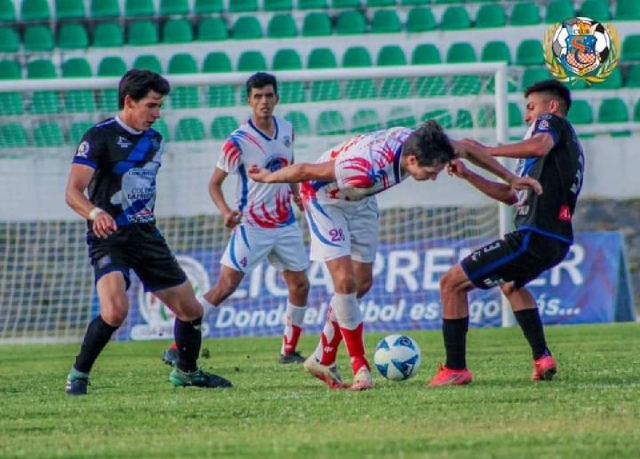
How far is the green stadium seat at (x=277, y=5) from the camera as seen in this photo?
21984mm

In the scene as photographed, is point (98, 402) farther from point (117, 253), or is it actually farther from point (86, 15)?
point (86, 15)

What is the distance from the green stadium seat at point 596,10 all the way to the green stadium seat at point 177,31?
607 centimetres

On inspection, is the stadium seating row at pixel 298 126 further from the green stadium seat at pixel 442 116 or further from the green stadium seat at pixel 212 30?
A: the green stadium seat at pixel 212 30

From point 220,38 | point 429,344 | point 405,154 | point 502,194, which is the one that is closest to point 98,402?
point 405,154

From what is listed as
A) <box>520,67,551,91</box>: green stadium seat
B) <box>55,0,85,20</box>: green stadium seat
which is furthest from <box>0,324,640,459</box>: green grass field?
<box>55,0,85,20</box>: green stadium seat

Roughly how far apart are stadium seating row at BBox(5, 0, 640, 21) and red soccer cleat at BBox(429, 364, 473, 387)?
43.6ft

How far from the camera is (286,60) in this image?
69.4 ft

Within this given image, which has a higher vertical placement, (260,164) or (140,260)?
(260,164)

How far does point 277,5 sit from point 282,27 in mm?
424

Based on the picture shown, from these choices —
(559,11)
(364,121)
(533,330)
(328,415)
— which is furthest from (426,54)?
(328,415)

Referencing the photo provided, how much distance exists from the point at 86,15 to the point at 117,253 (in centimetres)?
1378

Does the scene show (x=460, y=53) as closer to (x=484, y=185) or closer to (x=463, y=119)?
(x=463, y=119)

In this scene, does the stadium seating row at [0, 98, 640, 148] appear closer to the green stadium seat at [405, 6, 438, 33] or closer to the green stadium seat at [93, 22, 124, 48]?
the green stadium seat at [93, 22, 124, 48]

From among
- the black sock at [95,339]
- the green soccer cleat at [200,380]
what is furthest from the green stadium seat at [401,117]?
the black sock at [95,339]
